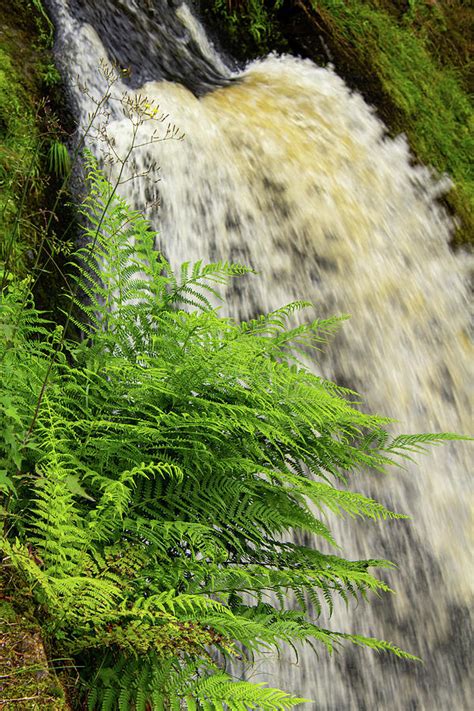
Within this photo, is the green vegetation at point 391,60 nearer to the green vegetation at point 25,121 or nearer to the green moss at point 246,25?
the green moss at point 246,25

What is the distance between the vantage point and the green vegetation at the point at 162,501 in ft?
6.10

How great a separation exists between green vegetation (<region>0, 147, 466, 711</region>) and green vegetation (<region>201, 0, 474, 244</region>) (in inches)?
169

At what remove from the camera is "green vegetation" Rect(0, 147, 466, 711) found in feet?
6.10

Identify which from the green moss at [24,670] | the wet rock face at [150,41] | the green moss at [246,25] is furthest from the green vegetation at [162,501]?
the green moss at [246,25]

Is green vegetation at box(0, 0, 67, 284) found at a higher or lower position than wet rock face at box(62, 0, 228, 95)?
lower

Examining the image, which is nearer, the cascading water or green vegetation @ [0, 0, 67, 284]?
green vegetation @ [0, 0, 67, 284]

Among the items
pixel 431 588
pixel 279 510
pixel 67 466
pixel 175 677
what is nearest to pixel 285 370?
pixel 279 510

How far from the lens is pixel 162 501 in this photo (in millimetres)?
2377

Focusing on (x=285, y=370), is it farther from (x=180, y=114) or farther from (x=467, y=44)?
(x=467, y=44)

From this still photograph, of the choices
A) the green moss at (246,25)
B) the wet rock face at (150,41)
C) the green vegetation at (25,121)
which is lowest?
the green vegetation at (25,121)

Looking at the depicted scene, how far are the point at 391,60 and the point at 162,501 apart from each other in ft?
20.7

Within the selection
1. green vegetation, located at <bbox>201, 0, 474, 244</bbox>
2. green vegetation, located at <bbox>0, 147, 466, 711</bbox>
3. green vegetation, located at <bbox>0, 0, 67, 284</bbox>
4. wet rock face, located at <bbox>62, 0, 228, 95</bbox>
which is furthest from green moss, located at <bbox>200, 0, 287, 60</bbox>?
green vegetation, located at <bbox>0, 147, 466, 711</bbox>

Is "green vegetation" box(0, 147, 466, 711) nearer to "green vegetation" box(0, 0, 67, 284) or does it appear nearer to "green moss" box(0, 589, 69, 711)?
"green moss" box(0, 589, 69, 711)

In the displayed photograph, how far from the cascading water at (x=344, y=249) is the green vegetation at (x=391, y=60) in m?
0.33
